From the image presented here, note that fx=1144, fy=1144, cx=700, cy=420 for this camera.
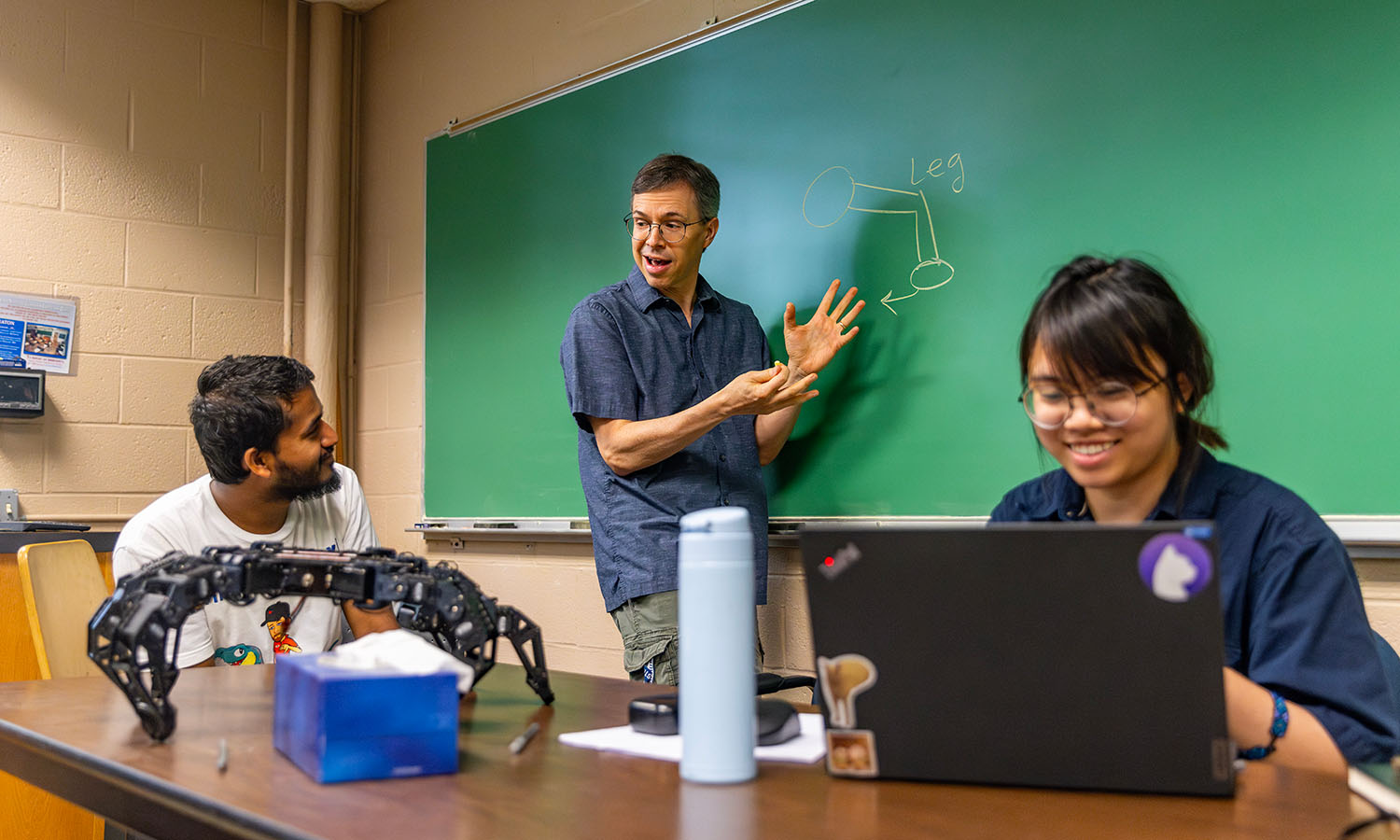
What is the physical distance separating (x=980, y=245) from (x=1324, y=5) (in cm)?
67

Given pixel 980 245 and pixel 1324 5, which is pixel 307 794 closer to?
pixel 980 245

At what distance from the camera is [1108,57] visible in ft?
6.69

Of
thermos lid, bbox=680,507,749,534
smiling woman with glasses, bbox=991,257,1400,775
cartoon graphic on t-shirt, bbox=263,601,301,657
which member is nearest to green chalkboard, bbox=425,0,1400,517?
smiling woman with glasses, bbox=991,257,1400,775

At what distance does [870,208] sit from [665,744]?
5.26 ft

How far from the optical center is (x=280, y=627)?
192cm

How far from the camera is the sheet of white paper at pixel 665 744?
0.94m

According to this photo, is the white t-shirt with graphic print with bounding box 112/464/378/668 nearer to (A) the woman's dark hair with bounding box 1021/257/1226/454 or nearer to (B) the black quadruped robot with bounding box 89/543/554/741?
(B) the black quadruped robot with bounding box 89/543/554/741

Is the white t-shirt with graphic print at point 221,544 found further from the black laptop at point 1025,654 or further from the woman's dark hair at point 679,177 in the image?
the black laptop at point 1025,654

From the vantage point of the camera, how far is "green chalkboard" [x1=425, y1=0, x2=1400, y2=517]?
1.77m

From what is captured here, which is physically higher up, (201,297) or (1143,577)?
(201,297)

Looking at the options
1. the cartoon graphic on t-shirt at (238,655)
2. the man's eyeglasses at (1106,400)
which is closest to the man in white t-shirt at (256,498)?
the cartoon graphic on t-shirt at (238,655)

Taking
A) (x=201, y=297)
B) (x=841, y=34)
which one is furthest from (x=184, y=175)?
(x=841, y=34)

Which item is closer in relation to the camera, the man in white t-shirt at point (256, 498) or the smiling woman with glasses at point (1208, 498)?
the smiling woman with glasses at point (1208, 498)

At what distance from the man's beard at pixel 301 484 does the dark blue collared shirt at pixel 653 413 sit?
0.54m
